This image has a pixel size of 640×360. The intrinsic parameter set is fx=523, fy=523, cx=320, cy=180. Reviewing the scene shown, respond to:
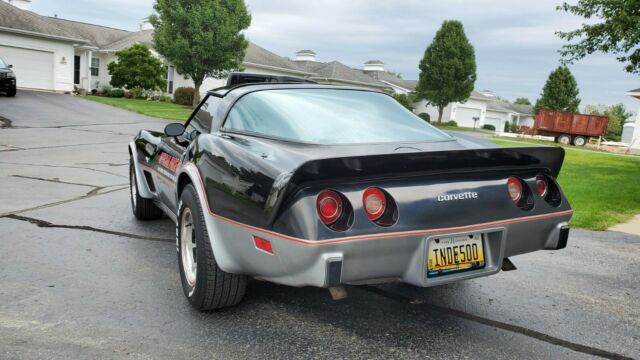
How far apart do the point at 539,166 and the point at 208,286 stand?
2097 mm

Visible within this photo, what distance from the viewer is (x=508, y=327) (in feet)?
10.4

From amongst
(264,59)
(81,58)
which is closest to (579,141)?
(264,59)

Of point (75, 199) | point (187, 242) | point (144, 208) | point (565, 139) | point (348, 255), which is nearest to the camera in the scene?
point (348, 255)

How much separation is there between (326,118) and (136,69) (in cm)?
2979

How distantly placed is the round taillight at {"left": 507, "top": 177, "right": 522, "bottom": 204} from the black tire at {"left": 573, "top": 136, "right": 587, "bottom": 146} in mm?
38021

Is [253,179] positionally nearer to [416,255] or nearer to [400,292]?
[416,255]

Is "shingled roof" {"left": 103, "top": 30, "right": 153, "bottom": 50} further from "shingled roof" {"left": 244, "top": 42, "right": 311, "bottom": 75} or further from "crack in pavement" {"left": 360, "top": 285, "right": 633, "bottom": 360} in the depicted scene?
"crack in pavement" {"left": 360, "top": 285, "right": 633, "bottom": 360}

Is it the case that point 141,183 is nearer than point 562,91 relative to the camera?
Yes

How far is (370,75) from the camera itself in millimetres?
52500

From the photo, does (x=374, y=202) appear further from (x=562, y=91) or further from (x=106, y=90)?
(x=562, y=91)

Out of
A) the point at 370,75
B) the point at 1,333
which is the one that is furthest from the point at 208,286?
the point at 370,75

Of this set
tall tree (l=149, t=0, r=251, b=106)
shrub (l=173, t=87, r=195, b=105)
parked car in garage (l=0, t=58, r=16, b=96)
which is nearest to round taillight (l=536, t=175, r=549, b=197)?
parked car in garage (l=0, t=58, r=16, b=96)

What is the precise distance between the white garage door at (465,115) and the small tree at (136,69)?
32.3 meters

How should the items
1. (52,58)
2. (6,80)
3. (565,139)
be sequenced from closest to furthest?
(6,80), (52,58), (565,139)
